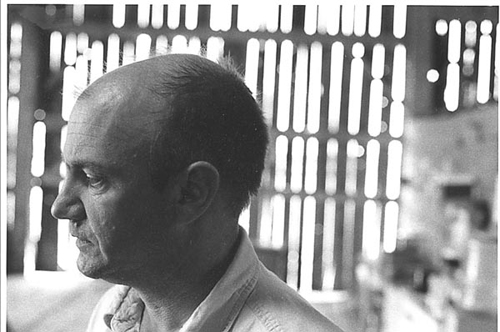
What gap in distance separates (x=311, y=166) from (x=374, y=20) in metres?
0.18

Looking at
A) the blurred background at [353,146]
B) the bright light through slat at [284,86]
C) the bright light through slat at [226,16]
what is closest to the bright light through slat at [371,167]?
the blurred background at [353,146]

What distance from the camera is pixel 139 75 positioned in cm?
51

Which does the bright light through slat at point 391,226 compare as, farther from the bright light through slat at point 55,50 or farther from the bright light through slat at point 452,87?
the bright light through slat at point 55,50

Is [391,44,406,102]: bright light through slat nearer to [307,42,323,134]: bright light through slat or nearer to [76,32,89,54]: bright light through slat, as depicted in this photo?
[307,42,323,134]: bright light through slat

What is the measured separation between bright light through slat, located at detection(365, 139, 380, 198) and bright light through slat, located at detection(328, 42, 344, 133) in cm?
5

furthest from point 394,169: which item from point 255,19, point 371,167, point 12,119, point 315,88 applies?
point 12,119

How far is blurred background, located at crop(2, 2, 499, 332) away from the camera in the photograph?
0.75 meters

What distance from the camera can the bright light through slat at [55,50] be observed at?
76cm

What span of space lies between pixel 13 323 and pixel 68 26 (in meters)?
0.36

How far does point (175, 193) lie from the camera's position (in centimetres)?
53

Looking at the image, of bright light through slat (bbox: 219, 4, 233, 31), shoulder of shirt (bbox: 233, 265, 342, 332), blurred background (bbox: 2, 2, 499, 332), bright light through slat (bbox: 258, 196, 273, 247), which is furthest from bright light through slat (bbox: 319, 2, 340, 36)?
shoulder of shirt (bbox: 233, 265, 342, 332)

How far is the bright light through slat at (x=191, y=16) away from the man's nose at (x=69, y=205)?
295 mm

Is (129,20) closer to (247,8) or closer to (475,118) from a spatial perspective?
(247,8)

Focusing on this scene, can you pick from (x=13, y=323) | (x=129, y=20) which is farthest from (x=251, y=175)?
(x=13, y=323)
